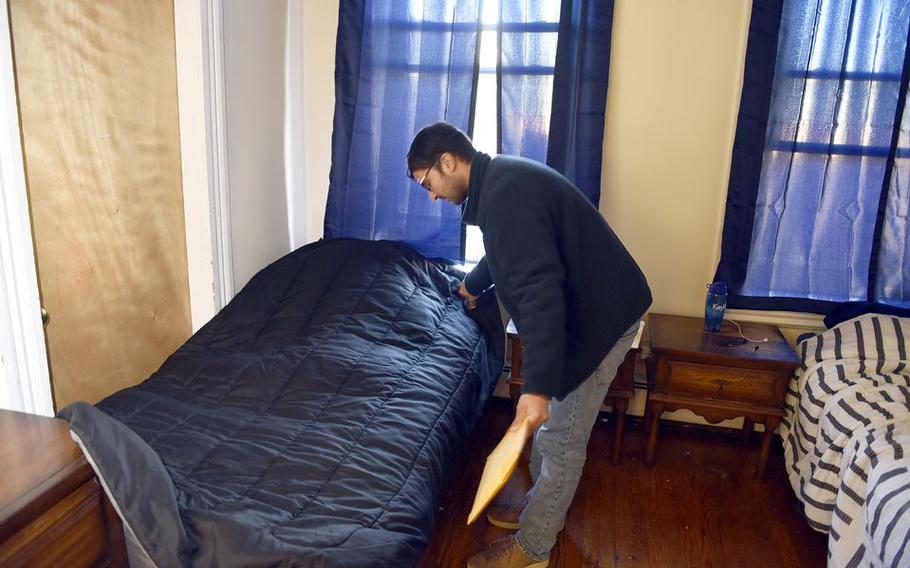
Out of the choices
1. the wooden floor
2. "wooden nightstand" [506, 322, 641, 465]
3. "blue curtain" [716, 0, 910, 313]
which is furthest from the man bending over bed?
"blue curtain" [716, 0, 910, 313]

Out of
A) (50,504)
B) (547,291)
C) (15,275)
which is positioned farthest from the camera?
(15,275)

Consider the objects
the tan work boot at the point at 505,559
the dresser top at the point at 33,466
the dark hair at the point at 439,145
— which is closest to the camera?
the dresser top at the point at 33,466

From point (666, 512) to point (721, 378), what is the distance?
48 cm

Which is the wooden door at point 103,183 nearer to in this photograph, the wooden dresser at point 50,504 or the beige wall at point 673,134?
the wooden dresser at point 50,504

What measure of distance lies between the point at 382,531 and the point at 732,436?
70.9 inches

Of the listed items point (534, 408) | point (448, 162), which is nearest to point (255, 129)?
point (448, 162)

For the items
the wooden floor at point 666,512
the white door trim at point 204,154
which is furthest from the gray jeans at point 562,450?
the white door trim at point 204,154

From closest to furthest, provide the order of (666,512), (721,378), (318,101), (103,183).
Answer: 1. (103,183)
2. (666,512)
3. (721,378)
4. (318,101)

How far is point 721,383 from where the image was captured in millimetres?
2201

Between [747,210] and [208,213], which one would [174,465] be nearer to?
[208,213]

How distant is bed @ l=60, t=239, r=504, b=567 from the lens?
1.16 metres

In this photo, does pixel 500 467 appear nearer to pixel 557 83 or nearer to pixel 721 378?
pixel 721 378

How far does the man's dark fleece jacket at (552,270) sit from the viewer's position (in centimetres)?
144

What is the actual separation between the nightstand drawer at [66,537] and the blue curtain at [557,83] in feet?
6.13
